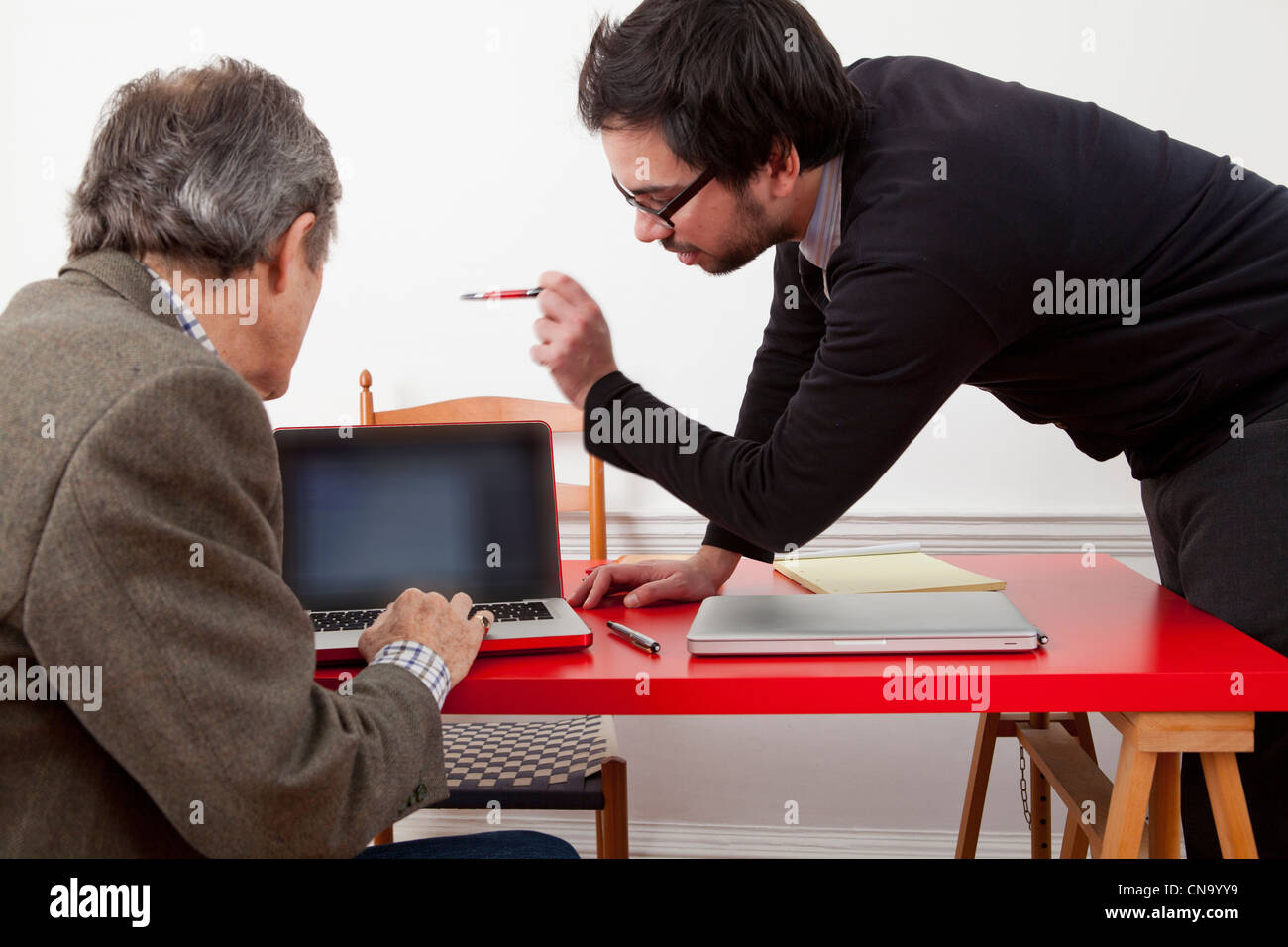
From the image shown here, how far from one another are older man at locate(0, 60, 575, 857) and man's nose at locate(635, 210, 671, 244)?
0.52 m

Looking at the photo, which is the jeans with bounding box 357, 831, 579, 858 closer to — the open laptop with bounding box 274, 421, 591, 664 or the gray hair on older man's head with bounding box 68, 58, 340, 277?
the open laptop with bounding box 274, 421, 591, 664

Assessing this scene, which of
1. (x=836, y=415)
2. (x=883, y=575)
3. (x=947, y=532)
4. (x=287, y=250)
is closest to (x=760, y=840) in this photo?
(x=947, y=532)

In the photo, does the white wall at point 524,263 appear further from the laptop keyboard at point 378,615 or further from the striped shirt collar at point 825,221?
the laptop keyboard at point 378,615

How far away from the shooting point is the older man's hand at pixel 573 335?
47.1 inches

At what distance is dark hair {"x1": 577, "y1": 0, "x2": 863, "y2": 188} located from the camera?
1.17 meters

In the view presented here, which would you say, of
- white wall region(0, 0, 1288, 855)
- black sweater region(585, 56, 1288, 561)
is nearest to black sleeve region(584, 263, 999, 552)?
black sweater region(585, 56, 1288, 561)

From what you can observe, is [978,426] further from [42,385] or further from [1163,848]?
[42,385]

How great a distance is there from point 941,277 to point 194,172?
70cm

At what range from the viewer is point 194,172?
0.85 metres

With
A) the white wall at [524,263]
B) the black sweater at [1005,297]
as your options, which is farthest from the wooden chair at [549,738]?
the black sweater at [1005,297]

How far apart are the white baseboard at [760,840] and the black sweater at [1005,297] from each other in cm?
134

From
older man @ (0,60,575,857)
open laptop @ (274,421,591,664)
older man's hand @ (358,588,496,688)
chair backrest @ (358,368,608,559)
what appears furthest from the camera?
chair backrest @ (358,368,608,559)

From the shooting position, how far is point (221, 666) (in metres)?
0.68
